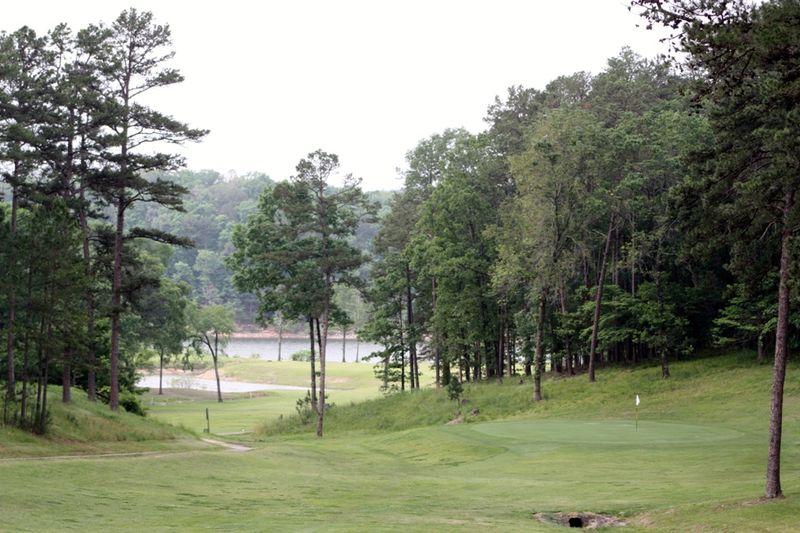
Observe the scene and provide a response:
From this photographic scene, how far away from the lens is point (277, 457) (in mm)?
32656

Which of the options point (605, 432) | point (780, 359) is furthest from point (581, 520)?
point (605, 432)

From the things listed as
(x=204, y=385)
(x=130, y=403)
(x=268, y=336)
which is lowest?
(x=204, y=385)

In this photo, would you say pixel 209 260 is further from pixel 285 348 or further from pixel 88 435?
pixel 88 435

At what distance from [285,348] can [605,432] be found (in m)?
133

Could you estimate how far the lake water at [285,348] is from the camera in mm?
153625

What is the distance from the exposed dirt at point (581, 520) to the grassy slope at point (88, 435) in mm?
15876

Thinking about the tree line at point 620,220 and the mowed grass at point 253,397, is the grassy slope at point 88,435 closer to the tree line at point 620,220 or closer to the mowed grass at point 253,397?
the mowed grass at point 253,397

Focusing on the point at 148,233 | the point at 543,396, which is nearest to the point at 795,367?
the point at 543,396

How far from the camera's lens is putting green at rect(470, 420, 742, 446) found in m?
30.9

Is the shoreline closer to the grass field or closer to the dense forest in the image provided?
the dense forest

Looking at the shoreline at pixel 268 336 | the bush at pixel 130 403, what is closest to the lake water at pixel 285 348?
the shoreline at pixel 268 336

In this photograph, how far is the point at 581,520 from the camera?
62.2 feet

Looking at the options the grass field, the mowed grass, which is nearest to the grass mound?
the grass field

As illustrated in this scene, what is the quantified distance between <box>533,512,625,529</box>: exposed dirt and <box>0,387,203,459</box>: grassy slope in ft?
52.1
